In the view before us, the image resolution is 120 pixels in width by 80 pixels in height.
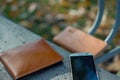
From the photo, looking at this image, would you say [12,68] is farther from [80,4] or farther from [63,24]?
[80,4]

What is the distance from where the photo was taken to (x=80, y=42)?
1087mm

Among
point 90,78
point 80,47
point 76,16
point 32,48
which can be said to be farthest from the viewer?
point 76,16

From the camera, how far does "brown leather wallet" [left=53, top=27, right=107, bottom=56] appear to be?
1052mm

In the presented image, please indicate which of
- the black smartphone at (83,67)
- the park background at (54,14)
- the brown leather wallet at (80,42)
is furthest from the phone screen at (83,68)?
the park background at (54,14)

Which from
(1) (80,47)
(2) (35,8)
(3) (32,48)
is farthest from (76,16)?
(3) (32,48)

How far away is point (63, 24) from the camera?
2066 mm

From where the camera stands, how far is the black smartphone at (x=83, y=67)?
0.72 m

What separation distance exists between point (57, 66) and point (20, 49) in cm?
12

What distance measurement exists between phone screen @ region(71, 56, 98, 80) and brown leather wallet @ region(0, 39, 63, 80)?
0.06 meters

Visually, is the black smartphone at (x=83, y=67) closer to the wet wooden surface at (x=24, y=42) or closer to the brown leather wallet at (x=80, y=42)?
the wet wooden surface at (x=24, y=42)

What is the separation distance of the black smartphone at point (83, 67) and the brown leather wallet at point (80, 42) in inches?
10.7

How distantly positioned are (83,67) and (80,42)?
354mm

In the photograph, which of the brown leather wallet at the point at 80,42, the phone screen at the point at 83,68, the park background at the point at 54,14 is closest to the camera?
the phone screen at the point at 83,68

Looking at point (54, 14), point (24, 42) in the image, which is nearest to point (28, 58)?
point (24, 42)
